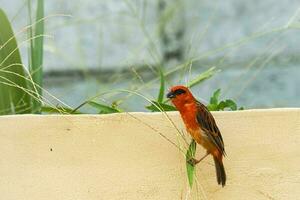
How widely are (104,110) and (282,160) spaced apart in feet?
1.26

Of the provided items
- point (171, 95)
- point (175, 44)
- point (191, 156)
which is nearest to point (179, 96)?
point (171, 95)

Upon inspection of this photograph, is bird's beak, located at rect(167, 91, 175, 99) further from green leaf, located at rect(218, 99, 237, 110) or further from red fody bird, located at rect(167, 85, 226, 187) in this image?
green leaf, located at rect(218, 99, 237, 110)

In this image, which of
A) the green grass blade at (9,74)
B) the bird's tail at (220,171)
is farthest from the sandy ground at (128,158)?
the green grass blade at (9,74)

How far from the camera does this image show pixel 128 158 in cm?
196

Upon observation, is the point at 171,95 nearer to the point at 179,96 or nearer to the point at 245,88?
the point at 179,96

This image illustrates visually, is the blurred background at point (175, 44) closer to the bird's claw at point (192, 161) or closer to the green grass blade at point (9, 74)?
the green grass blade at point (9, 74)

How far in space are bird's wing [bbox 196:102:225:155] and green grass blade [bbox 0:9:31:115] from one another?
0.49 m

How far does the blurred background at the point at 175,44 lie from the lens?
2.97m

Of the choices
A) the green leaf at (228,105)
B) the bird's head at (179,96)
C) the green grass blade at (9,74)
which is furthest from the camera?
the green grass blade at (9,74)

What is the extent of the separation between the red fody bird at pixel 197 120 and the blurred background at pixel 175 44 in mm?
1060

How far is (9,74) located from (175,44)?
0.88 metres

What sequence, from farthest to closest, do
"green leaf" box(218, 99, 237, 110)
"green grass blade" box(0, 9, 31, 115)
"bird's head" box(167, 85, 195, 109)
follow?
"green grass blade" box(0, 9, 31, 115) < "green leaf" box(218, 99, 237, 110) < "bird's head" box(167, 85, 195, 109)

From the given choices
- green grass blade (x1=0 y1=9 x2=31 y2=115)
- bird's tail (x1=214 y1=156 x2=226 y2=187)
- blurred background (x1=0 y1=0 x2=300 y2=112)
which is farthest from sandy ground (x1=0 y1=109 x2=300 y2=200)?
blurred background (x1=0 y1=0 x2=300 y2=112)

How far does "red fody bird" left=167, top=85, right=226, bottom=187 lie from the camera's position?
6.15ft
